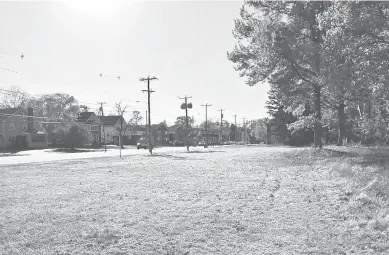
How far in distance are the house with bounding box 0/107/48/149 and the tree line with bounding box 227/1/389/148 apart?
55830 millimetres

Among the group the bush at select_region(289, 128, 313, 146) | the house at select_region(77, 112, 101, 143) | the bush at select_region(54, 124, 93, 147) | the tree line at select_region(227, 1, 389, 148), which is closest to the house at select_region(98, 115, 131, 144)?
the house at select_region(77, 112, 101, 143)

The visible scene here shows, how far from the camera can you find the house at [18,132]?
6831 cm

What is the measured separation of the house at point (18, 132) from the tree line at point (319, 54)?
55830 millimetres

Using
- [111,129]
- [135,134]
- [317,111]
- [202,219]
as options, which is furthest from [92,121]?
[202,219]

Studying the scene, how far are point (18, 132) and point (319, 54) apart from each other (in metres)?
67.5

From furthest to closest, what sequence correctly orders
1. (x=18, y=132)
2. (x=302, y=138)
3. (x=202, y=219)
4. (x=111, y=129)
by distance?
(x=111, y=129), (x=18, y=132), (x=302, y=138), (x=202, y=219)

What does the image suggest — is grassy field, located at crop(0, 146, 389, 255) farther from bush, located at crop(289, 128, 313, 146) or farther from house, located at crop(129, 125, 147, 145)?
house, located at crop(129, 125, 147, 145)

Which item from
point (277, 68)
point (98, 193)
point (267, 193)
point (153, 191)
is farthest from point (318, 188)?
point (277, 68)

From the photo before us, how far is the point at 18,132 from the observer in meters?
71.9

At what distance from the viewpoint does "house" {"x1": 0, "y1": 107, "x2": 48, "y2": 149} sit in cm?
6831

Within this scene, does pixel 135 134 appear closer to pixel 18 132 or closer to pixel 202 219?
pixel 18 132

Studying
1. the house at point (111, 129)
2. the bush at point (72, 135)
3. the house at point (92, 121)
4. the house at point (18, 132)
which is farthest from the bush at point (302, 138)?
the house at point (92, 121)

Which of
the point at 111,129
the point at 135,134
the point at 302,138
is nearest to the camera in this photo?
the point at 302,138

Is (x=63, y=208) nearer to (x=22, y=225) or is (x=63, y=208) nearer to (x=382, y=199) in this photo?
(x=22, y=225)
